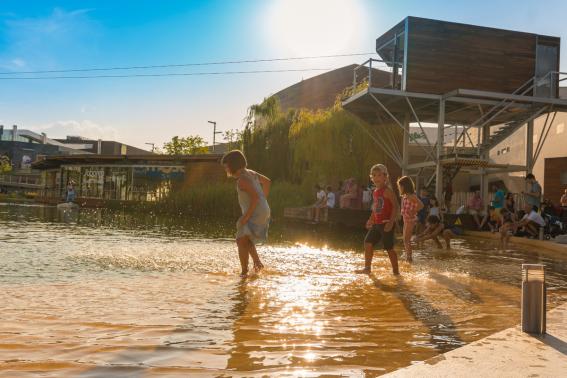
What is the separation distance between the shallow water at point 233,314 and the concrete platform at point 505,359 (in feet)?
1.18

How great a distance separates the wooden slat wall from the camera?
2048 centimetres

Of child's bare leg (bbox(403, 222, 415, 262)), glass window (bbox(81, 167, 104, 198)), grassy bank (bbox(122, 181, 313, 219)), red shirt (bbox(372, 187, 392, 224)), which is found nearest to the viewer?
red shirt (bbox(372, 187, 392, 224))

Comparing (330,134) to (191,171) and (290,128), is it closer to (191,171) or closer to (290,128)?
(290,128)

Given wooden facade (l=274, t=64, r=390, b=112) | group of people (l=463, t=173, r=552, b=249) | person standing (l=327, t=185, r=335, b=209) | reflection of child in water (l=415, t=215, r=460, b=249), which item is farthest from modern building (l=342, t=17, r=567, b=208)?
wooden facade (l=274, t=64, r=390, b=112)

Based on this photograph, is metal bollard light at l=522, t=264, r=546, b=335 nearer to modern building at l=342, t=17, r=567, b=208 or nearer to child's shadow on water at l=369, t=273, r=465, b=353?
child's shadow on water at l=369, t=273, r=465, b=353

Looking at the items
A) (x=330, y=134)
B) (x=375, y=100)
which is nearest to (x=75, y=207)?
(x=330, y=134)

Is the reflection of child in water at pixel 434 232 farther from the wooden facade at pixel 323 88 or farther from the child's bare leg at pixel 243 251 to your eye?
the wooden facade at pixel 323 88

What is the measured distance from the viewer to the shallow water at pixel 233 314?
10.8ft

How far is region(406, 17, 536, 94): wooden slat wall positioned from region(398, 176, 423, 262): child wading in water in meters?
11.6

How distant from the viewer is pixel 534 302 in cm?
378

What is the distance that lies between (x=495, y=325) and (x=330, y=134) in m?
21.8

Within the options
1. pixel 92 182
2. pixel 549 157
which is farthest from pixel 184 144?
pixel 549 157

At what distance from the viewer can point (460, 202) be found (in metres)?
25.3

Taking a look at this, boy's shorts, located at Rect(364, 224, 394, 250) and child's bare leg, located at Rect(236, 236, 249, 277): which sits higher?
boy's shorts, located at Rect(364, 224, 394, 250)
